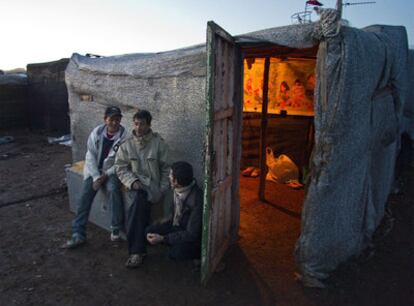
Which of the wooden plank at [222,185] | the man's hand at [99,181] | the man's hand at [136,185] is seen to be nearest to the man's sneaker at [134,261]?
the man's hand at [136,185]

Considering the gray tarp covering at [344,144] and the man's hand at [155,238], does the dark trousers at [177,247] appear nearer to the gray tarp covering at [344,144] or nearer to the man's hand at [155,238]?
the man's hand at [155,238]

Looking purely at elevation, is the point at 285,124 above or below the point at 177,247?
above

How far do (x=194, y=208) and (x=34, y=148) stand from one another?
8.59 m

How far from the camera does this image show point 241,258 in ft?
13.8

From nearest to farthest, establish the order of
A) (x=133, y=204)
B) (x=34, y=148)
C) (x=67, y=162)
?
1. (x=133, y=204)
2. (x=67, y=162)
3. (x=34, y=148)

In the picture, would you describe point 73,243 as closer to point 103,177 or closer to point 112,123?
point 103,177

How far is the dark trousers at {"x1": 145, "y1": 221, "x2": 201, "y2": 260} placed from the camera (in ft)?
12.3

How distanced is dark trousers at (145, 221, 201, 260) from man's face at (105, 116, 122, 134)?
1.44 m

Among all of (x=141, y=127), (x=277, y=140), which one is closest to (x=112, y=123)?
(x=141, y=127)

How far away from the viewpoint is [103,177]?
→ 4410mm

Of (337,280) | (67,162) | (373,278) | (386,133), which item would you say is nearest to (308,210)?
(337,280)

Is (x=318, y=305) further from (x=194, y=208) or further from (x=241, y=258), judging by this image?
(x=194, y=208)

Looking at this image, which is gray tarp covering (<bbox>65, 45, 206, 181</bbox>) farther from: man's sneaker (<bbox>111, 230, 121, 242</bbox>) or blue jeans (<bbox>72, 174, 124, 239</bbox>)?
man's sneaker (<bbox>111, 230, 121, 242</bbox>)

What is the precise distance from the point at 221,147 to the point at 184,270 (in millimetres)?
1454
